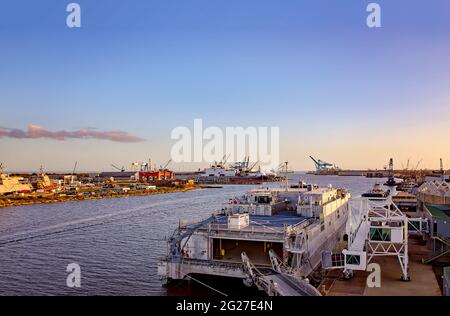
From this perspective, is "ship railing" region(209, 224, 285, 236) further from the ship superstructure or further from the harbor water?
the harbor water

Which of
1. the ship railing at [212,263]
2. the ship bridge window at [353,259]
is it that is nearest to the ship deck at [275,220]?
the ship railing at [212,263]

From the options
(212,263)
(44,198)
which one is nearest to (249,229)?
(212,263)

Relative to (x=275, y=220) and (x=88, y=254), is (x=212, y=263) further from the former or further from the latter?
(x=88, y=254)

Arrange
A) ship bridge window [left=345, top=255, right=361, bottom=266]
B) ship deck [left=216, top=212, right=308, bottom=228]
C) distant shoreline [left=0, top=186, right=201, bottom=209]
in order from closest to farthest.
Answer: ship bridge window [left=345, top=255, right=361, bottom=266] → ship deck [left=216, top=212, right=308, bottom=228] → distant shoreline [left=0, top=186, right=201, bottom=209]

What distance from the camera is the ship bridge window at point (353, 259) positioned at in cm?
2397

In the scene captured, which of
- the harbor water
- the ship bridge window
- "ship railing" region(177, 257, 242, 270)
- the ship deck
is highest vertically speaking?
the ship deck

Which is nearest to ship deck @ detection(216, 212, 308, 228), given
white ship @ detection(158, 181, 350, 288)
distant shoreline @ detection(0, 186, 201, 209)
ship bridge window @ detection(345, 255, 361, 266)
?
Answer: white ship @ detection(158, 181, 350, 288)

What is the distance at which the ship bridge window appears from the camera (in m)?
24.0

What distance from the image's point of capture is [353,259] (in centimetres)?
2408

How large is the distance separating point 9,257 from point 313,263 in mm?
26063

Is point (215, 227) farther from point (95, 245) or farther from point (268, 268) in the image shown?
point (95, 245)

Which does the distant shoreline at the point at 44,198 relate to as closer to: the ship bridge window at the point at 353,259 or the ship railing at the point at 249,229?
the ship railing at the point at 249,229

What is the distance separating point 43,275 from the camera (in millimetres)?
30547

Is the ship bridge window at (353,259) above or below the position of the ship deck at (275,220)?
below
